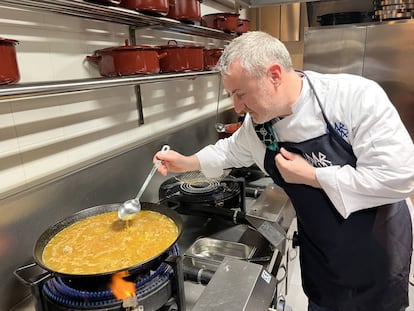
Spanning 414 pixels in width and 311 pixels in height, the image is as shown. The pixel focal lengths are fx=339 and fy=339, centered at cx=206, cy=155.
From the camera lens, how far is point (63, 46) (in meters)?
1.15

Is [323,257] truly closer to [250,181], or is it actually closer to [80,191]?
[250,181]

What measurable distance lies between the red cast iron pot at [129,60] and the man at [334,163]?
0.31 meters

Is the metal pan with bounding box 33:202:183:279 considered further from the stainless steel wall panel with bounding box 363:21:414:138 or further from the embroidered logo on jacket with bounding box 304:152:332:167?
the stainless steel wall panel with bounding box 363:21:414:138

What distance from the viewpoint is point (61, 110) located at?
116 centimetres

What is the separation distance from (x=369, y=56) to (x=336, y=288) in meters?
2.29

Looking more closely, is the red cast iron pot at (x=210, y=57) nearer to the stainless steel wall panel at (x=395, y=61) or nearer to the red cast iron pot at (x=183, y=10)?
the red cast iron pot at (x=183, y=10)

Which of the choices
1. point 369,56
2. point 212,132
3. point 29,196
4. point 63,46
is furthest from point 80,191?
point 369,56

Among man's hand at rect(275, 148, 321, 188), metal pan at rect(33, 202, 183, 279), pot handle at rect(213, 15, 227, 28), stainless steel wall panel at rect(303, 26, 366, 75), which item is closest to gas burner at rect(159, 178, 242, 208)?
metal pan at rect(33, 202, 183, 279)

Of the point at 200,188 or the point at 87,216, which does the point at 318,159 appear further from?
the point at 87,216

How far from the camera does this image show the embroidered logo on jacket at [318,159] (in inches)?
36.6

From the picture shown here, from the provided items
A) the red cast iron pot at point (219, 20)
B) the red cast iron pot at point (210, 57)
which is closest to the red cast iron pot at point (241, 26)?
the red cast iron pot at point (219, 20)

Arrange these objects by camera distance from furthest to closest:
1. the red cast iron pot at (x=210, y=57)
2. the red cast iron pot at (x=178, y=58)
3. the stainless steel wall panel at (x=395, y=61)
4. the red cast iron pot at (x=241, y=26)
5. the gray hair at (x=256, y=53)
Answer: the stainless steel wall panel at (x=395, y=61), the red cast iron pot at (x=241, y=26), the red cast iron pot at (x=210, y=57), the red cast iron pot at (x=178, y=58), the gray hair at (x=256, y=53)

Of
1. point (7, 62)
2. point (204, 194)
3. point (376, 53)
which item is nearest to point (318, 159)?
point (204, 194)

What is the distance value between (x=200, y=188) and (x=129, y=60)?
58 cm
